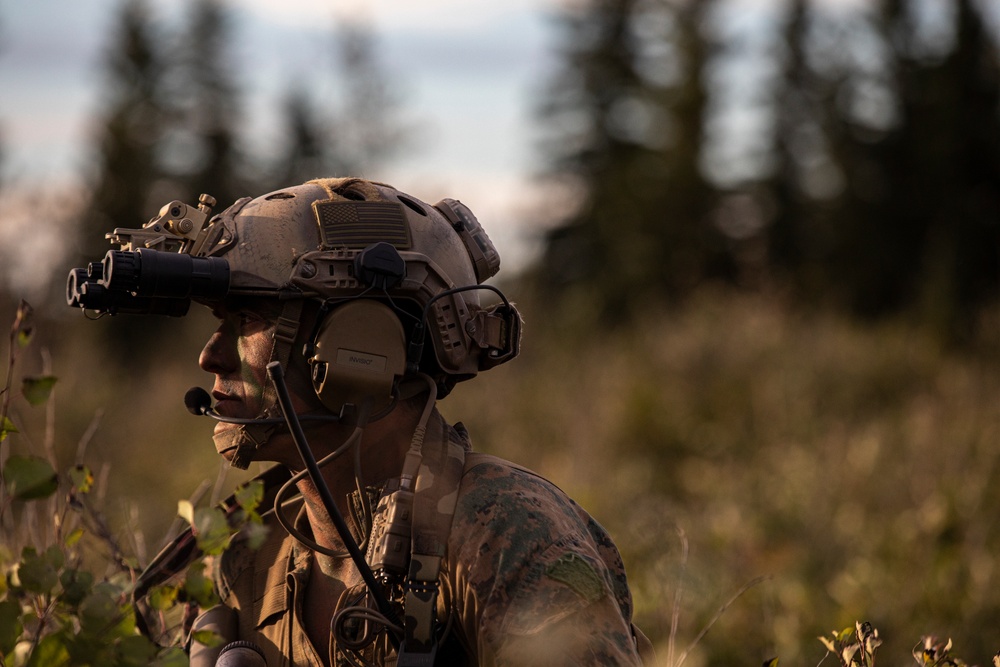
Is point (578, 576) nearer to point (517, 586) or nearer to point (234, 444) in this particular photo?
point (517, 586)

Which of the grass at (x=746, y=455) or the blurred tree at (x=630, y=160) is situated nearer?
the grass at (x=746, y=455)

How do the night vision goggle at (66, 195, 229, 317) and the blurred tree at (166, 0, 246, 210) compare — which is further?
the blurred tree at (166, 0, 246, 210)

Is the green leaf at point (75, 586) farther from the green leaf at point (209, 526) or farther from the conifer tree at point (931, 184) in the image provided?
the conifer tree at point (931, 184)

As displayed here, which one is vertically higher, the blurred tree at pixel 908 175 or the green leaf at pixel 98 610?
the green leaf at pixel 98 610

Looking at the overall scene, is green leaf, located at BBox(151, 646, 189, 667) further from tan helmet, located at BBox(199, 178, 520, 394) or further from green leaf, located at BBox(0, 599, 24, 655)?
tan helmet, located at BBox(199, 178, 520, 394)

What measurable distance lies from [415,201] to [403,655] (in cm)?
118

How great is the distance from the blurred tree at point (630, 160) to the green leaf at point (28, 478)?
24.4m

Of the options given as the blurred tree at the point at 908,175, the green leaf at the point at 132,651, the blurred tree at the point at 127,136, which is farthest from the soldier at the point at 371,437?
the blurred tree at the point at 908,175

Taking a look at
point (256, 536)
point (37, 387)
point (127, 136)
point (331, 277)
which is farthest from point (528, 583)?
point (127, 136)

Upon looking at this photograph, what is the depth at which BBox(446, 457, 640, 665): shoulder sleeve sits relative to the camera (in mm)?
2447

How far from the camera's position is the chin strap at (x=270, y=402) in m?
2.81

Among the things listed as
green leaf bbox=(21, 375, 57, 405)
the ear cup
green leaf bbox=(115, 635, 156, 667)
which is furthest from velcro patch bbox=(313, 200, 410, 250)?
green leaf bbox=(115, 635, 156, 667)

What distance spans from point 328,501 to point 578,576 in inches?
22.7

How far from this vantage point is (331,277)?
9.16 ft
